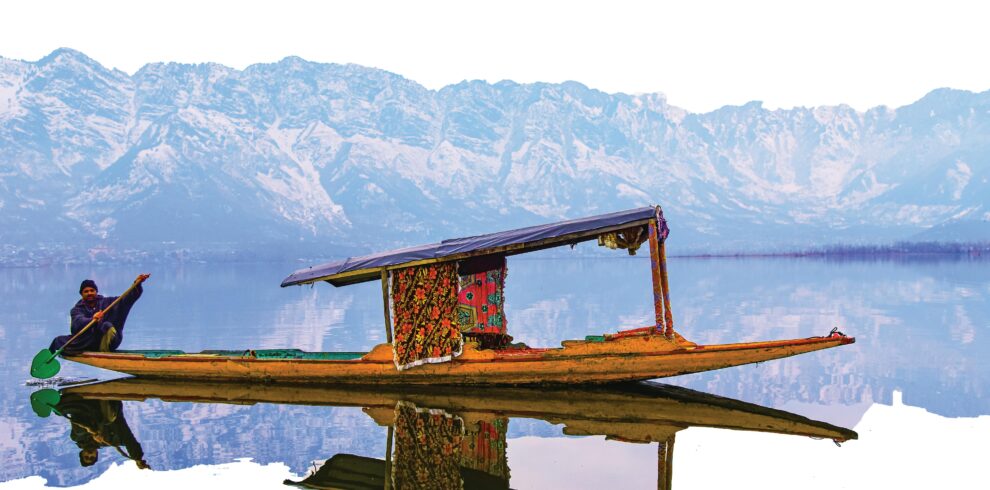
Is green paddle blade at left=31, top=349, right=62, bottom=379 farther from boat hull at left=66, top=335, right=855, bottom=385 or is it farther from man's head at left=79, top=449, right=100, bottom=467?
man's head at left=79, top=449, right=100, bottom=467

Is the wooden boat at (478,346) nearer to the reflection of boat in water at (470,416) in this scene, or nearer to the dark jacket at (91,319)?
the reflection of boat in water at (470,416)

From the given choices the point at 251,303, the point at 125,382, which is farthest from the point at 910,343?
the point at 251,303

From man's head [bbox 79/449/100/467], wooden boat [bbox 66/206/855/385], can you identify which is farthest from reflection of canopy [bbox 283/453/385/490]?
wooden boat [bbox 66/206/855/385]

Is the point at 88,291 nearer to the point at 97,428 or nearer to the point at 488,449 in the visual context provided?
the point at 97,428

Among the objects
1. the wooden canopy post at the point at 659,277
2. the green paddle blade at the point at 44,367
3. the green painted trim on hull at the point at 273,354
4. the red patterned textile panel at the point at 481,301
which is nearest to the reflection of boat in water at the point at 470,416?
the green painted trim on hull at the point at 273,354

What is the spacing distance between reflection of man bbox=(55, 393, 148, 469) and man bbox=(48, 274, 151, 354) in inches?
40.8

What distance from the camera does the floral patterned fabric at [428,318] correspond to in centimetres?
1507

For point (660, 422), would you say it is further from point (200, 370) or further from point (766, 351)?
point (200, 370)

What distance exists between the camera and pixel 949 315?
33000mm

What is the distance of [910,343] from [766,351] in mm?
12937

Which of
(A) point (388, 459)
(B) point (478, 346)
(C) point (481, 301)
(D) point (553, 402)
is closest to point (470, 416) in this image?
(D) point (553, 402)

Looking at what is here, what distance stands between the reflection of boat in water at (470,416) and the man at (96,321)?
0.75m

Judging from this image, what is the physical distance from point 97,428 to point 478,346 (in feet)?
18.6

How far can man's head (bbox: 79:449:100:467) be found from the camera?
481 inches
